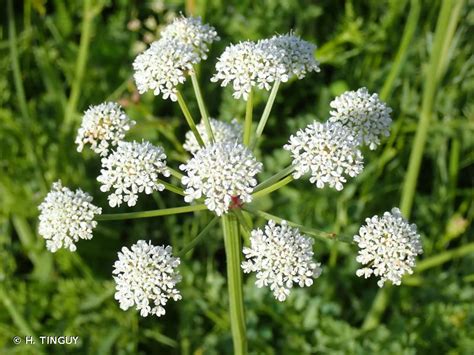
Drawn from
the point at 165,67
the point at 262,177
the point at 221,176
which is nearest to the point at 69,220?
the point at 221,176

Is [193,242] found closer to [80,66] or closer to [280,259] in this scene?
[280,259]

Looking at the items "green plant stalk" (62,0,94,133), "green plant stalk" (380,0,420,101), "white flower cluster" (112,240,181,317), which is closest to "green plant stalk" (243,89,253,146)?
"white flower cluster" (112,240,181,317)

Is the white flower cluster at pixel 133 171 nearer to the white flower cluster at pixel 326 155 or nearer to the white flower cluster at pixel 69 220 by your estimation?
the white flower cluster at pixel 69 220

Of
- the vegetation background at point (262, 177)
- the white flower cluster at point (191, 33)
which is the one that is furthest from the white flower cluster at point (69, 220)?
the vegetation background at point (262, 177)

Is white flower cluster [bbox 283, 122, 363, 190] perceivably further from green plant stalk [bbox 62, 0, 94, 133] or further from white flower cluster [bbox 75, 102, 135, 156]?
green plant stalk [bbox 62, 0, 94, 133]

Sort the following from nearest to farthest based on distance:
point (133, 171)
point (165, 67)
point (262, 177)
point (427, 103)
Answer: point (133, 171), point (165, 67), point (427, 103), point (262, 177)
